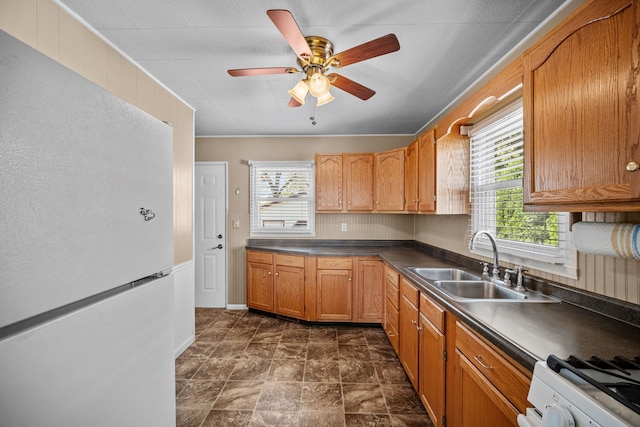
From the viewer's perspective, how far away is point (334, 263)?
3.22 metres

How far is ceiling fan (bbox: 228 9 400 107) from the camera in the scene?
1.40m

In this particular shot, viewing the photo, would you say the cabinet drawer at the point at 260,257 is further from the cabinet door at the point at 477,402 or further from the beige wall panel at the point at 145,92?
the cabinet door at the point at 477,402

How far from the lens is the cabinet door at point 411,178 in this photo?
9.24 ft

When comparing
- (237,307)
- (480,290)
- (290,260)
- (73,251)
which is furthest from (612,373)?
(237,307)

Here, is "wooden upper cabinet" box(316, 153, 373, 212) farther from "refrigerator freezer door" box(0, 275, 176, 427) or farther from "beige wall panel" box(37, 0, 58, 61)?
"refrigerator freezer door" box(0, 275, 176, 427)

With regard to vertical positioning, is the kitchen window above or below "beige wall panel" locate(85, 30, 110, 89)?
below

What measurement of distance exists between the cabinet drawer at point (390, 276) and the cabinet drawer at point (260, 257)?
146 centimetres

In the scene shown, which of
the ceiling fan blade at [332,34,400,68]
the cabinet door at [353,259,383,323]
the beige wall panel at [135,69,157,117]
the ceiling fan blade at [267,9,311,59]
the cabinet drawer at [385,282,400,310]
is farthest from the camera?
the cabinet door at [353,259,383,323]

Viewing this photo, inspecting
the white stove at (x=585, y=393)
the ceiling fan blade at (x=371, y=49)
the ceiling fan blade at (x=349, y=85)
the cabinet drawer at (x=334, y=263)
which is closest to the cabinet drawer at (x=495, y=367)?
the white stove at (x=585, y=393)

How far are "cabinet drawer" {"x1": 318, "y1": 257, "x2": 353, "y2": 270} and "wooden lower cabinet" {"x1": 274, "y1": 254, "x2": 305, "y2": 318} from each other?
0.24 metres

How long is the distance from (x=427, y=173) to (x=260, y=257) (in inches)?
89.3

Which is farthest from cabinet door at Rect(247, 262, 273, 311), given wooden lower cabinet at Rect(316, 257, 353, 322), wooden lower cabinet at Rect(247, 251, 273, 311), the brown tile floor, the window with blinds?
wooden lower cabinet at Rect(316, 257, 353, 322)

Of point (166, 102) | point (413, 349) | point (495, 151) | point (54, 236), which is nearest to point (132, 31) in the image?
point (166, 102)

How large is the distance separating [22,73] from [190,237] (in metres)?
2.52
